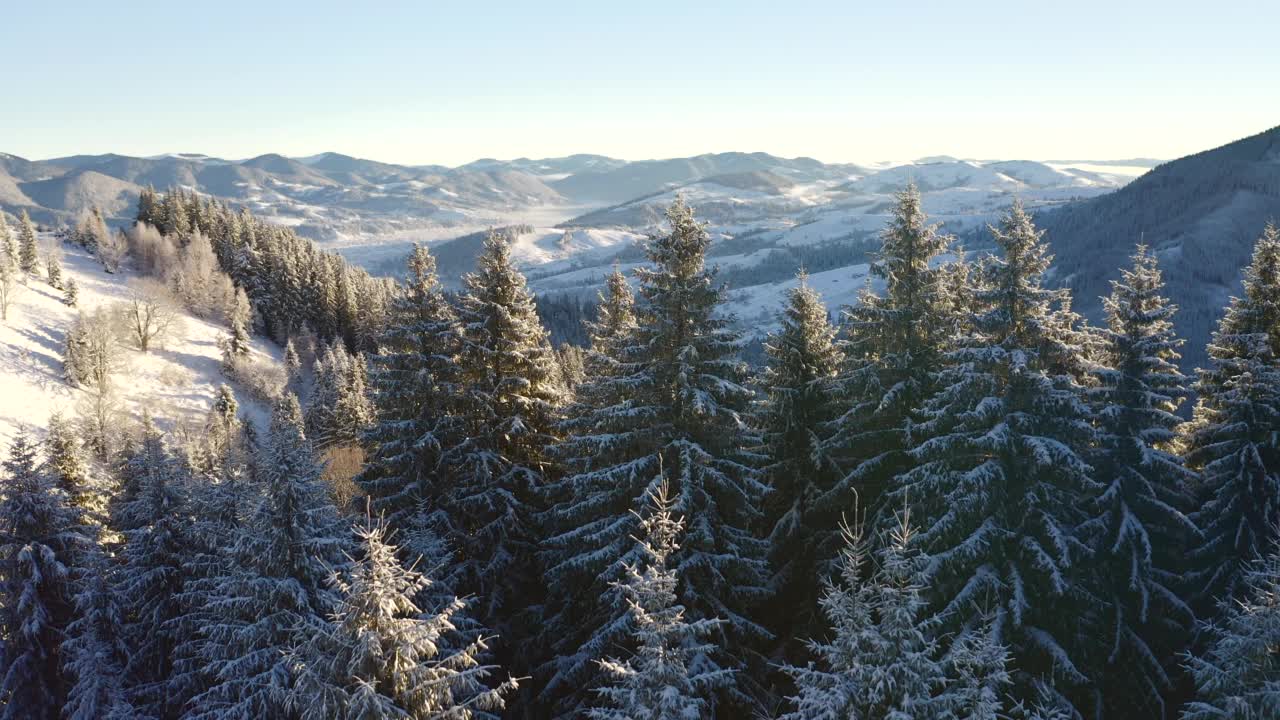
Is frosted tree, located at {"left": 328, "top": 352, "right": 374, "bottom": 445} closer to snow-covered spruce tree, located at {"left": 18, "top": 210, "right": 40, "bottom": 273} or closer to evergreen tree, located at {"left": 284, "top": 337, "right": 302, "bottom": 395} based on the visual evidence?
evergreen tree, located at {"left": 284, "top": 337, "right": 302, "bottom": 395}

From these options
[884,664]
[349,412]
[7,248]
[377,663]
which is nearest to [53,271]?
[7,248]

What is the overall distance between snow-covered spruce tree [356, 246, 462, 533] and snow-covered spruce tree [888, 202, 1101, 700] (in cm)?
1515

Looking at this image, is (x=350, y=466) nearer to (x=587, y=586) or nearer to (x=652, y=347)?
(x=587, y=586)

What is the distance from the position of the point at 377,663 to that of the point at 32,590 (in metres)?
19.4

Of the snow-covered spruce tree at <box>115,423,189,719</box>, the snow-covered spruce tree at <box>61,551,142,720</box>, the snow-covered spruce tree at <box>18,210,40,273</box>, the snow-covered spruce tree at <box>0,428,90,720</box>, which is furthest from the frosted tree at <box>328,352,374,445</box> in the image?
the snow-covered spruce tree at <box>18,210,40,273</box>

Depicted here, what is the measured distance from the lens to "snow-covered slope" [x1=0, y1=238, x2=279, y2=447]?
235ft

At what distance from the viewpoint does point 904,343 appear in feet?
Result: 66.7

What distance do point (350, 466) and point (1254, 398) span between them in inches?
1968

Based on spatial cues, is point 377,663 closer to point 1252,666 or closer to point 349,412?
point 1252,666

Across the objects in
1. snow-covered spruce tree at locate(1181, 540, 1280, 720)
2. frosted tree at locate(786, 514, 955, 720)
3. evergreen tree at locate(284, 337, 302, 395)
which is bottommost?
evergreen tree at locate(284, 337, 302, 395)

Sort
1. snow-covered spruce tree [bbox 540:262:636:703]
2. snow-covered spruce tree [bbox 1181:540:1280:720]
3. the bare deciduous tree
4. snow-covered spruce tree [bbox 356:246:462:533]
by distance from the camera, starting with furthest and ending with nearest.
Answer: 1. the bare deciduous tree
2. snow-covered spruce tree [bbox 356:246:462:533]
3. snow-covered spruce tree [bbox 540:262:636:703]
4. snow-covered spruce tree [bbox 1181:540:1280:720]

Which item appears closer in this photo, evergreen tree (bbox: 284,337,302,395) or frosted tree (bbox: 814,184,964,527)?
frosted tree (bbox: 814,184,964,527)

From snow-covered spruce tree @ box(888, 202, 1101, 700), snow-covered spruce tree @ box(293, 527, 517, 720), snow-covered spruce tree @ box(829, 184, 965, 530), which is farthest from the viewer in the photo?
snow-covered spruce tree @ box(829, 184, 965, 530)

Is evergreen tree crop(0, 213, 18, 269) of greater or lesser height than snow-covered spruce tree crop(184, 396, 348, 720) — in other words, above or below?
above
